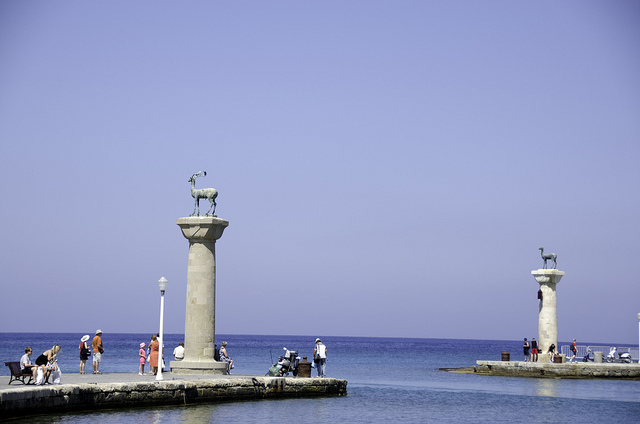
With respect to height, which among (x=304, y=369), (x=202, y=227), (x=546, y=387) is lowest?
(x=546, y=387)

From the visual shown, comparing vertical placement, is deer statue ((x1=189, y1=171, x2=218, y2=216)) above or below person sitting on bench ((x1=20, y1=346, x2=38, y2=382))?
above

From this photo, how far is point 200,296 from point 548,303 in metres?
23.2

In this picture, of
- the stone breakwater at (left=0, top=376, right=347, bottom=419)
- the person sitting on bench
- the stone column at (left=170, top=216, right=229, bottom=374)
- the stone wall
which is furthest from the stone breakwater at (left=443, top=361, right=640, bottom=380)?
the person sitting on bench

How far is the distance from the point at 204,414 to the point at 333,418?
3.43 meters

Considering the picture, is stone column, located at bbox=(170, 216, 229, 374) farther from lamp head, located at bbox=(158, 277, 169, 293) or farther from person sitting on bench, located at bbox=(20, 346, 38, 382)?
person sitting on bench, located at bbox=(20, 346, 38, 382)

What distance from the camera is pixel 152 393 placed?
23.1 metres

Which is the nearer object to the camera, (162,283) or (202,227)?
(162,283)

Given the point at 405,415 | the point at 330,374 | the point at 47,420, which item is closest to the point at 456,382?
the point at 330,374

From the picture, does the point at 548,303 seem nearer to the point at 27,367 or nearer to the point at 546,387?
the point at 546,387

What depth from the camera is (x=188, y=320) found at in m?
28.4

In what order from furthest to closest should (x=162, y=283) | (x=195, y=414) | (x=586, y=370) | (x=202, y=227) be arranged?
(x=586, y=370)
(x=202, y=227)
(x=162, y=283)
(x=195, y=414)

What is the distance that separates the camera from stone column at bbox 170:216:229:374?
28.2 m

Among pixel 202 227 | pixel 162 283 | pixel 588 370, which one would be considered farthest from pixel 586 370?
pixel 162 283

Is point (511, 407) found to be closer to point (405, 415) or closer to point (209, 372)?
point (405, 415)
